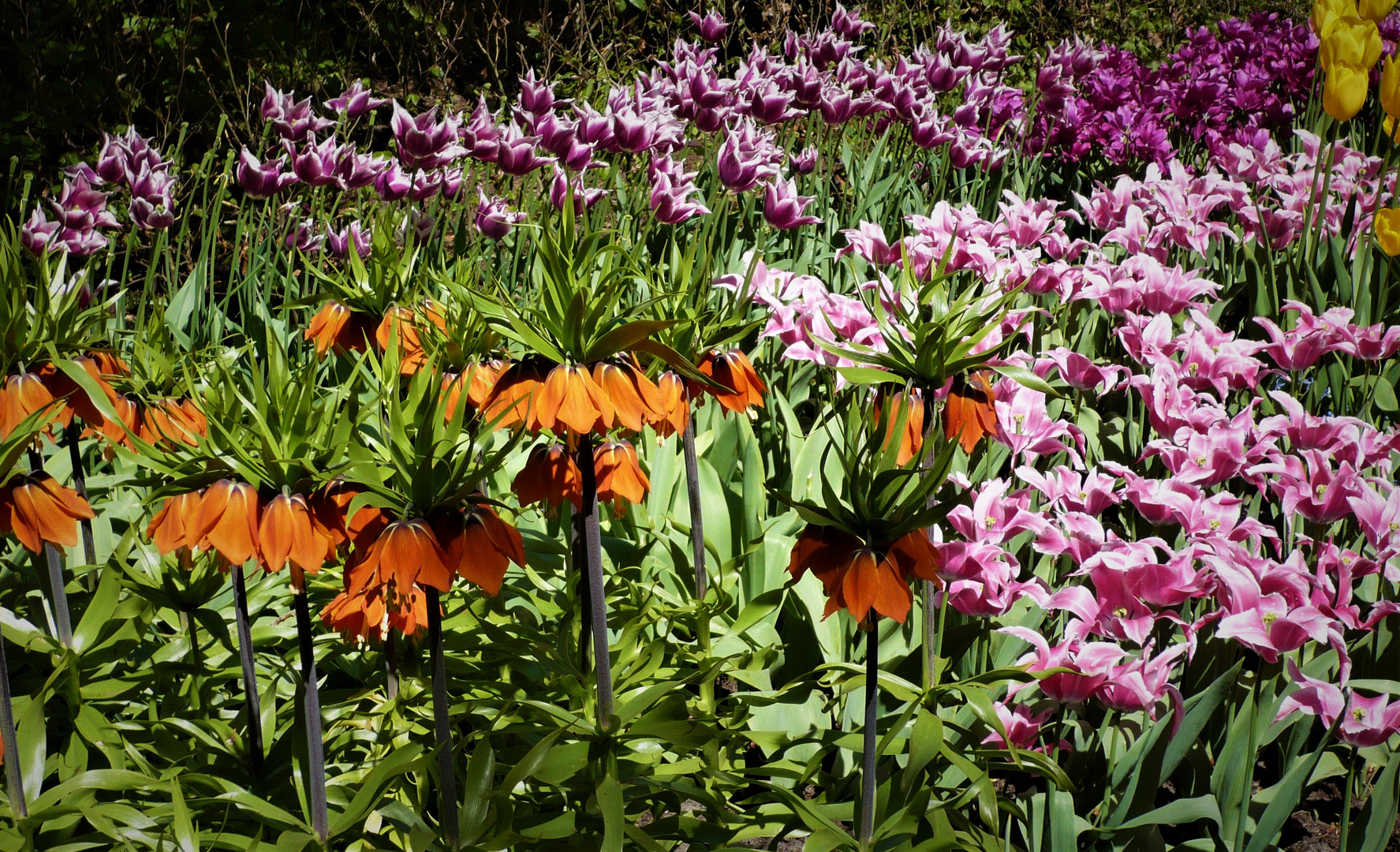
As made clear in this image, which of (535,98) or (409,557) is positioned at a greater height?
(535,98)

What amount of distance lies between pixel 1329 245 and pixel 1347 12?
2.84ft

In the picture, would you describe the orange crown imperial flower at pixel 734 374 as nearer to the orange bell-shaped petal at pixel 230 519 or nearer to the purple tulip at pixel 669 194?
the orange bell-shaped petal at pixel 230 519

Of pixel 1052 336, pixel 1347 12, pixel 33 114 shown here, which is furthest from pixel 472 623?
pixel 33 114

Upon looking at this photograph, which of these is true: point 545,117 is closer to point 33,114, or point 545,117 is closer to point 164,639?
point 164,639

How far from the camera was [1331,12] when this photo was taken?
3502 millimetres

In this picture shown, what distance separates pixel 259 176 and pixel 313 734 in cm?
208

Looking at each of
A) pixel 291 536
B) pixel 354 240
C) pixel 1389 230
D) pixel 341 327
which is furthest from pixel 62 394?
pixel 1389 230

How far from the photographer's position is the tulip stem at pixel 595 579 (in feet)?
5.14

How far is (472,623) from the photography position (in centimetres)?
211

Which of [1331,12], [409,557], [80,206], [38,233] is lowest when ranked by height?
[409,557]

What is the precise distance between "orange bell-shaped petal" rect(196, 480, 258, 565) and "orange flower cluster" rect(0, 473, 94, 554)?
A: 0.39m

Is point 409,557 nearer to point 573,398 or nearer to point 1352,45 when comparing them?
point 573,398

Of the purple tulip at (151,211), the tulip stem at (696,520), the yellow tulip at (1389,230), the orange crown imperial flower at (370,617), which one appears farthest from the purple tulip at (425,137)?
the yellow tulip at (1389,230)

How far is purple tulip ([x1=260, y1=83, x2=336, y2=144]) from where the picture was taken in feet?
10.1
